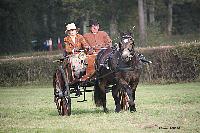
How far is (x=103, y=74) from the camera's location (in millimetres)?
17156

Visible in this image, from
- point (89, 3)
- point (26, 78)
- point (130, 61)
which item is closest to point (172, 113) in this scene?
point (130, 61)

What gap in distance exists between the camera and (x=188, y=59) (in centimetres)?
3281

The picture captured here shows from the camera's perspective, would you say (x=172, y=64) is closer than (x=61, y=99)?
No

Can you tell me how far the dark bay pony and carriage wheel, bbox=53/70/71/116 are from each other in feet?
2.95

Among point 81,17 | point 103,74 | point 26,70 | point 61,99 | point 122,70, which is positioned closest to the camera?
point 122,70

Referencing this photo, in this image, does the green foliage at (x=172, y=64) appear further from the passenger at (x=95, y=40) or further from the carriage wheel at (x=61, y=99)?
the carriage wheel at (x=61, y=99)

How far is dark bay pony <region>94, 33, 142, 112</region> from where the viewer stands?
16359 millimetres

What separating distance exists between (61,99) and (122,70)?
2.03 m

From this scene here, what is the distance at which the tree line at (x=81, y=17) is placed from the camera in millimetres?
61188

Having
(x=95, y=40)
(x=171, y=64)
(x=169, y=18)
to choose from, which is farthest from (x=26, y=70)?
(x=169, y=18)

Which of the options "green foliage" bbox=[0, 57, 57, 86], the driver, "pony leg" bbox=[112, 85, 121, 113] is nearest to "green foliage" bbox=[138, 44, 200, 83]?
"green foliage" bbox=[0, 57, 57, 86]

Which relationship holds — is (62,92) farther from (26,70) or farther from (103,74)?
(26,70)

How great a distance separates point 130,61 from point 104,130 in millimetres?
3679

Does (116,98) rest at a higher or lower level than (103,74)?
lower
